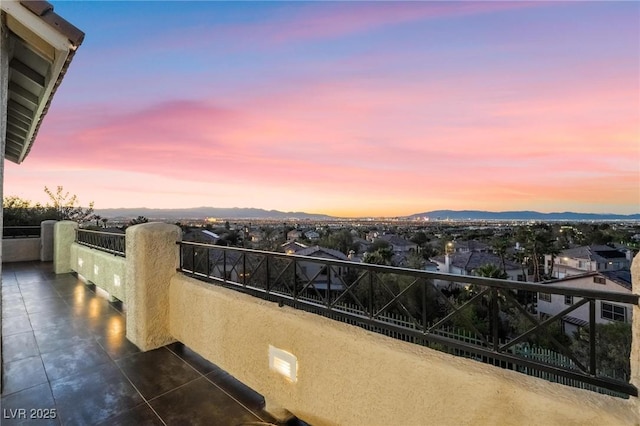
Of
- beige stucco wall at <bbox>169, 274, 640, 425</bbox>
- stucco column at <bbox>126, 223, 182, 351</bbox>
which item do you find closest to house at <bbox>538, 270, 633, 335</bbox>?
beige stucco wall at <bbox>169, 274, 640, 425</bbox>

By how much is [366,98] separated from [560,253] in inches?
1651

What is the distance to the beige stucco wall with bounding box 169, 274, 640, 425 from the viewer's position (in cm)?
166

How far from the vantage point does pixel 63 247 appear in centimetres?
959

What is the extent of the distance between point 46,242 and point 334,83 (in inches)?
517

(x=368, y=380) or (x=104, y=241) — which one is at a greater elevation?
(x=104, y=241)

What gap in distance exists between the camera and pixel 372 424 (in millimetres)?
2322

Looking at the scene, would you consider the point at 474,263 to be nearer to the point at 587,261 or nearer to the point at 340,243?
the point at 587,261

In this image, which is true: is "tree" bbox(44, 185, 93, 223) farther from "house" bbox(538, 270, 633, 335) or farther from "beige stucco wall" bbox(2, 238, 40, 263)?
"house" bbox(538, 270, 633, 335)

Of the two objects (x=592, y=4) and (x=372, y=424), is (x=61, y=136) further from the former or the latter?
(x=592, y=4)

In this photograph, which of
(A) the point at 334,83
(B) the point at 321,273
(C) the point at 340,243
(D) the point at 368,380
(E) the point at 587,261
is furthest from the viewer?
(C) the point at 340,243

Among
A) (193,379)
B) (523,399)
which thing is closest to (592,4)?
(523,399)

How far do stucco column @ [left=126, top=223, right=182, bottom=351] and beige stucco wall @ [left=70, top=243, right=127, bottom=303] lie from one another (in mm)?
1075

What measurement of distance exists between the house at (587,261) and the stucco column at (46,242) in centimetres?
4656

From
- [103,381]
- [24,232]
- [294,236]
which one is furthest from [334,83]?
[294,236]
